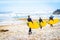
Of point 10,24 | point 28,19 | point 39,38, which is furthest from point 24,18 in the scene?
point 39,38

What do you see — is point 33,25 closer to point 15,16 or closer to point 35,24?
point 35,24

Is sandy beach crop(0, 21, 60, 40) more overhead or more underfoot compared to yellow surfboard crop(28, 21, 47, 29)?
more underfoot

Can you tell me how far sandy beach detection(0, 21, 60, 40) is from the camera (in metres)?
1.89

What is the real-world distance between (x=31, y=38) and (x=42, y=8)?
0.49 meters

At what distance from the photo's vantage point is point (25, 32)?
1978 millimetres

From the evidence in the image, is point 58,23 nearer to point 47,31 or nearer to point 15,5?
point 47,31

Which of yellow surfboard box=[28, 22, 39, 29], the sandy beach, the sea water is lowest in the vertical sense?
the sandy beach

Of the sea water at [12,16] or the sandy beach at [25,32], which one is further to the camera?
the sea water at [12,16]

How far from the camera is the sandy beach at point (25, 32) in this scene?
74.3 inches

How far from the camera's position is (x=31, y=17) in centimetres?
202

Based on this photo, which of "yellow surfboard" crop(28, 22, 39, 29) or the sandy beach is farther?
"yellow surfboard" crop(28, 22, 39, 29)

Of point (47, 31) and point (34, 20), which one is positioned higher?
point (34, 20)

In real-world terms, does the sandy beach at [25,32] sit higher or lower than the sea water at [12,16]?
lower

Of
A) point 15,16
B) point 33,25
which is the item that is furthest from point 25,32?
point 15,16
